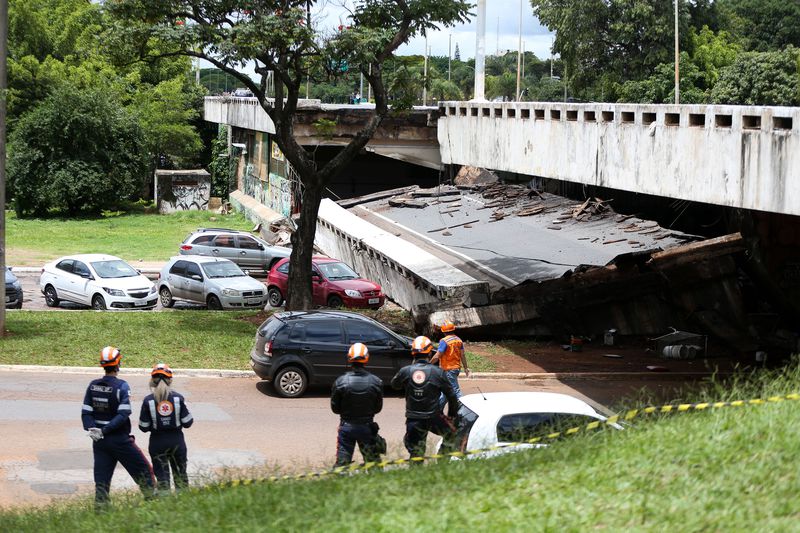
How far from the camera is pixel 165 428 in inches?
396

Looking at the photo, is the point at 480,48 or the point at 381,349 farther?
the point at 480,48

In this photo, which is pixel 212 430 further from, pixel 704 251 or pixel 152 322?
pixel 704 251

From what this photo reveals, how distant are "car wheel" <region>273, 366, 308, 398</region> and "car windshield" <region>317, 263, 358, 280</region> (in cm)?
1022

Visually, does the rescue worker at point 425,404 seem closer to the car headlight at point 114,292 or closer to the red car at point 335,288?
the red car at point 335,288

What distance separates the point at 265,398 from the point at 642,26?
49.5 m

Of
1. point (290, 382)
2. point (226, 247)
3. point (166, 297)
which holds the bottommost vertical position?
Answer: point (290, 382)

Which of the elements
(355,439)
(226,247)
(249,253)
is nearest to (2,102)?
(355,439)

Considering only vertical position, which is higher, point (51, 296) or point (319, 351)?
point (319, 351)

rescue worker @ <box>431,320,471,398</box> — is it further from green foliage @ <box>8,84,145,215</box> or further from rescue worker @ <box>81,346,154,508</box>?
green foliage @ <box>8,84,145,215</box>

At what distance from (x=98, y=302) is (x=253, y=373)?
9342mm

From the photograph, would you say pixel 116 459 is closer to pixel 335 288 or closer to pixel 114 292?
pixel 335 288

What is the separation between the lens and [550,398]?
10.6 meters

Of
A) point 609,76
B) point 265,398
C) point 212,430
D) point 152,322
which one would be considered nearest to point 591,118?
Result: point 265,398

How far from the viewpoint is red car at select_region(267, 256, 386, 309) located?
26.2 m
